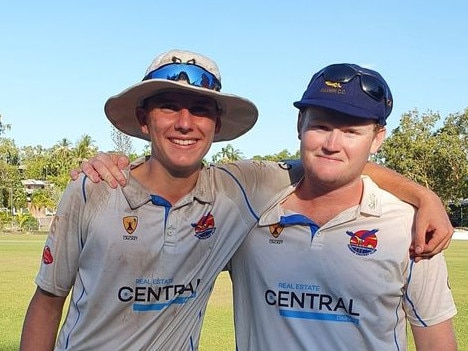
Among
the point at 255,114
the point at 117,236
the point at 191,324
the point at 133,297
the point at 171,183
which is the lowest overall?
the point at 191,324

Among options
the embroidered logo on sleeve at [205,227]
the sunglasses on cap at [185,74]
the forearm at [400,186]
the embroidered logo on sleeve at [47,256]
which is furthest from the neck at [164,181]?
the forearm at [400,186]

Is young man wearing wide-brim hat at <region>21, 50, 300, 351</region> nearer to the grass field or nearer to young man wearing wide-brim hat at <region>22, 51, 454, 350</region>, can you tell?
young man wearing wide-brim hat at <region>22, 51, 454, 350</region>

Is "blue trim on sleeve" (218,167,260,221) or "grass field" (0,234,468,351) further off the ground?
"blue trim on sleeve" (218,167,260,221)

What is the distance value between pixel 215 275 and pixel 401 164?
50165 millimetres

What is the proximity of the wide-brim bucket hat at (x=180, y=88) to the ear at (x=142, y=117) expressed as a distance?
→ 0.11 ft

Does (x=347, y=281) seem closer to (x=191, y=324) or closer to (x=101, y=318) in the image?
(x=191, y=324)

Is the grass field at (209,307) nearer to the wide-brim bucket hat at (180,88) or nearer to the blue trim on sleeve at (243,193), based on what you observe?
the blue trim on sleeve at (243,193)

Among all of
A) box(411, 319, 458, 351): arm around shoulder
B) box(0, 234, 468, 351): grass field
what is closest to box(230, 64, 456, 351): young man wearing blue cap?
box(411, 319, 458, 351): arm around shoulder

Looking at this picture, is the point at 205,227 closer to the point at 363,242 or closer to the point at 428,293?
the point at 363,242

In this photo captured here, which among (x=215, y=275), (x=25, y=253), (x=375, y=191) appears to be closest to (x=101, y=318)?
(x=215, y=275)

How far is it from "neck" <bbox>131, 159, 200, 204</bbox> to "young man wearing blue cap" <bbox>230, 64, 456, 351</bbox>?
1.71 feet

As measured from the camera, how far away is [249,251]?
136 inches

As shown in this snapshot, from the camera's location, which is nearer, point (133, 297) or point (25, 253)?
point (133, 297)

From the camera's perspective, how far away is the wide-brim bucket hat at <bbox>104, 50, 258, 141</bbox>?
3.27 metres
